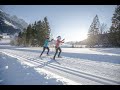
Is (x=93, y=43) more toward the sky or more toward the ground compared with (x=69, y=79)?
more toward the sky

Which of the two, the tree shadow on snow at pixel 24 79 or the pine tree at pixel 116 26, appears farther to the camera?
the pine tree at pixel 116 26

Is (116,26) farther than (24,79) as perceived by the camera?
Yes

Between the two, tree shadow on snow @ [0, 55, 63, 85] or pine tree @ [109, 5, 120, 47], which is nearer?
tree shadow on snow @ [0, 55, 63, 85]

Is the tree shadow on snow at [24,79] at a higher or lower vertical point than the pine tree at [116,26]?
lower

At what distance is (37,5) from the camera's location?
715 centimetres

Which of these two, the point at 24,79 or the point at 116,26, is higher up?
the point at 116,26

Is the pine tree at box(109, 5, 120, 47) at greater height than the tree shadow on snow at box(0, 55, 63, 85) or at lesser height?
greater
